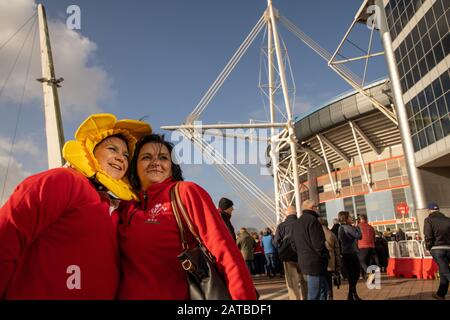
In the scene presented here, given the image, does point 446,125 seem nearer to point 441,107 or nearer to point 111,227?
point 441,107

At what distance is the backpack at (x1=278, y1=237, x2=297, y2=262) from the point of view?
6.30m

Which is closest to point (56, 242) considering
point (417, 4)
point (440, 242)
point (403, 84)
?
point (440, 242)

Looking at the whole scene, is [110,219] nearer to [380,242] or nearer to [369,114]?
[380,242]

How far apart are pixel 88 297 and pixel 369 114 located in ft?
107

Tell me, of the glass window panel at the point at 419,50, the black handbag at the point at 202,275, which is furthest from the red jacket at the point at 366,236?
the glass window panel at the point at 419,50

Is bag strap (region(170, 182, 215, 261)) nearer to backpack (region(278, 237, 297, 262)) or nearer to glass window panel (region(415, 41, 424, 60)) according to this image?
backpack (region(278, 237, 297, 262))

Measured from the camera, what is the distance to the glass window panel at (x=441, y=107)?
18.6 m

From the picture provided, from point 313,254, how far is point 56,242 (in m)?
4.33

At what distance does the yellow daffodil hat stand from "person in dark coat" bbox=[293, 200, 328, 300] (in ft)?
12.6

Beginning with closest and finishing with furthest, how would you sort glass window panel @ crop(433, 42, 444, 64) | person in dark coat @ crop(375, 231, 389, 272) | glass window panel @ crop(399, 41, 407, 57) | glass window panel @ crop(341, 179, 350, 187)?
person in dark coat @ crop(375, 231, 389, 272), glass window panel @ crop(433, 42, 444, 64), glass window panel @ crop(399, 41, 407, 57), glass window panel @ crop(341, 179, 350, 187)

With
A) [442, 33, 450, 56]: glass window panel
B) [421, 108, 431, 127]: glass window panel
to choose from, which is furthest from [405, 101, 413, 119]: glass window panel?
[442, 33, 450, 56]: glass window panel

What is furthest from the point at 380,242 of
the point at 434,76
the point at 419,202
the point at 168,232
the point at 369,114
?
the point at 369,114

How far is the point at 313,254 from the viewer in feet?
17.1
